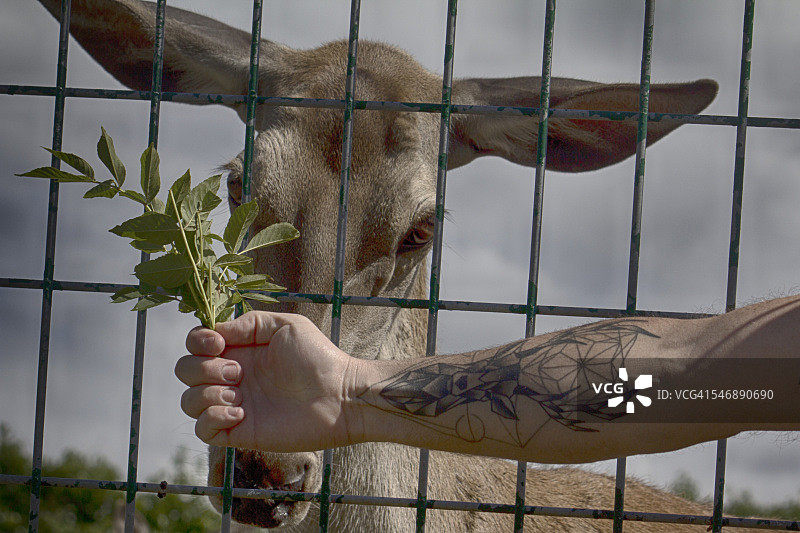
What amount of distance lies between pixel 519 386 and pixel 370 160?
5.79 feet

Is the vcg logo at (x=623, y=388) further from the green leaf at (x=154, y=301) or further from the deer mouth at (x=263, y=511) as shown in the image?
the deer mouth at (x=263, y=511)

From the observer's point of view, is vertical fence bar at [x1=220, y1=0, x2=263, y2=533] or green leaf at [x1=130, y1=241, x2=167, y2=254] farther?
vertical fence bar at [x1=220, y1=0, x2=263, y2=533]

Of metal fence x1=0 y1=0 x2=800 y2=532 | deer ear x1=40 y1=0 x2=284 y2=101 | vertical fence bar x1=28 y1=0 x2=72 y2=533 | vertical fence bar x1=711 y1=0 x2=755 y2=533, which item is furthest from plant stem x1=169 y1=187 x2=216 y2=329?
vertical fence bar x1=711 y1=0 x2=755 y2=533

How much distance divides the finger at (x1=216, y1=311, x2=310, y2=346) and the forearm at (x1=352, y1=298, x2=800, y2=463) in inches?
10.0

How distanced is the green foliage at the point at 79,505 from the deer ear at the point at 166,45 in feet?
37.5

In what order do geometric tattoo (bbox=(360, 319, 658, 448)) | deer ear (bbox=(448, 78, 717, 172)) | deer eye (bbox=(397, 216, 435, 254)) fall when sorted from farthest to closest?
1. deer eye (bbox=(397, 216, 435, 254))
2. deer ear (bbox=(448, 78, 717, 172))
3. geometric tattoo (bbox=(360, 319, 658, 448))

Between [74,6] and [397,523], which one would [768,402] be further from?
[74,6]

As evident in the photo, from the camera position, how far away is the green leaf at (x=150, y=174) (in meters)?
1.95

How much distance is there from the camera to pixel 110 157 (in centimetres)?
195

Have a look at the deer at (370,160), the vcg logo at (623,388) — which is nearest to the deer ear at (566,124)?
the deer at (370,160)

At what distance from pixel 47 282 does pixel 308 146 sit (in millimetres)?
1354

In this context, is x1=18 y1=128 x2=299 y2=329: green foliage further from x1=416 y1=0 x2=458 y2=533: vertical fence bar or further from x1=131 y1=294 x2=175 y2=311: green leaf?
x1=416 y1=0 x2=458 y2=533: vertical fence bar

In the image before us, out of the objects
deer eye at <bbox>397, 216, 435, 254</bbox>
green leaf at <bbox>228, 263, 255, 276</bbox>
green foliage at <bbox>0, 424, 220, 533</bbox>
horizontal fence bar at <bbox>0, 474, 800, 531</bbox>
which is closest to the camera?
green leaf at <bbox>228, 263, 255, 276</bbox>

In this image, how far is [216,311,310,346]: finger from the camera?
196cm
